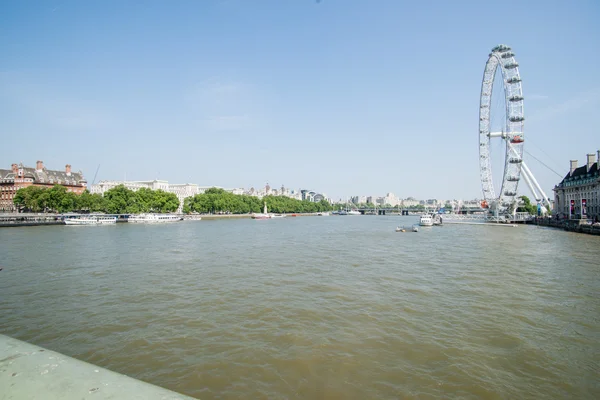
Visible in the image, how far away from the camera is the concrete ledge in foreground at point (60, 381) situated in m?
2.28

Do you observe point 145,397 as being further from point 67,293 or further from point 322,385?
point 67,293

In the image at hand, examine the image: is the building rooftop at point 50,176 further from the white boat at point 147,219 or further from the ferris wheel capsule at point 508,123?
the ferris wheel capsule at point 508,123

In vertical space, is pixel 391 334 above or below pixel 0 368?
below

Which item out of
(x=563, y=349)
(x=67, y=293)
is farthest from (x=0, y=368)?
(x=67, y=293)

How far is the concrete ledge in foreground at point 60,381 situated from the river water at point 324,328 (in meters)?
3.35

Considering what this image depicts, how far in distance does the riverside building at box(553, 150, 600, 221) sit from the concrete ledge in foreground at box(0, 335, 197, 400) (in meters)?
68.5

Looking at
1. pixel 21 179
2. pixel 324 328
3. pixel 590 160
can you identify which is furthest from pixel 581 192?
pixel 21 179

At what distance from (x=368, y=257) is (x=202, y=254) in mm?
11306

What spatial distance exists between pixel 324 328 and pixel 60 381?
22.2ft

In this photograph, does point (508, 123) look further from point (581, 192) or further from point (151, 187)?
point (151, 187)

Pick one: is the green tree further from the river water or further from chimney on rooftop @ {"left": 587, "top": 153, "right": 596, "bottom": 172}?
the river water

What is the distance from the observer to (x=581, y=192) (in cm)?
6338

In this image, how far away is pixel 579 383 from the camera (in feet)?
19.4

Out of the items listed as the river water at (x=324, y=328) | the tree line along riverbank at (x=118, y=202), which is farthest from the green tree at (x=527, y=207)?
the river water at (x=324, y=328)
